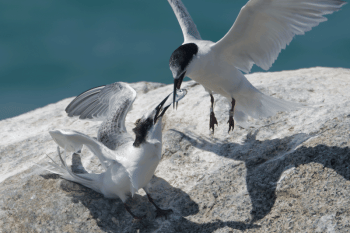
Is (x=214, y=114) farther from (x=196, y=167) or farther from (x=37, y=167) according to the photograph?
(x=37, y=167)

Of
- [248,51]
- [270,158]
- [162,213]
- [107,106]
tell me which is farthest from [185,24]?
[162,213]

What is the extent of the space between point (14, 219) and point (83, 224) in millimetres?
600

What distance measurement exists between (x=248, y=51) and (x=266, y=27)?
0.39m

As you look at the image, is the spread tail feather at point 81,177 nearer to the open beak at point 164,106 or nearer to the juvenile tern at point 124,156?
the juvenile tern at point 124,156

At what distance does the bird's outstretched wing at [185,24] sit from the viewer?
488 cm

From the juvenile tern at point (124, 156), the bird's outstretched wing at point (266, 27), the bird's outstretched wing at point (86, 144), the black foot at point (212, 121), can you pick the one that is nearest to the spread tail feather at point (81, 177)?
the juvenile tern at point (124, 156)

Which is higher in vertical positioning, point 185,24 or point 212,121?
point 185,24

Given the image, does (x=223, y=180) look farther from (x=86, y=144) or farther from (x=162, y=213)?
(x=86, y=144)

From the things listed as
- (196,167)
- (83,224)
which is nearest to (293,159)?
(196,167)

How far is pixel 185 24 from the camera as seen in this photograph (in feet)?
16.5

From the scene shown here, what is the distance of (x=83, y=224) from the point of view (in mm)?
3150

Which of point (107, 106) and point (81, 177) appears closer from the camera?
point (81, 177)

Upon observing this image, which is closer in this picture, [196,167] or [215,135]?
[196,167]

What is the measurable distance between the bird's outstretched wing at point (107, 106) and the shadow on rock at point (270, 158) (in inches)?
39.4
